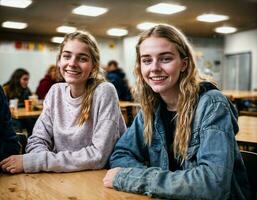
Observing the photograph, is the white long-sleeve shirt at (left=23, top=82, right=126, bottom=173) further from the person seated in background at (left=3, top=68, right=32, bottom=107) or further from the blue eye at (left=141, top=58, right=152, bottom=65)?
the person seated in background at (left=3, top=68, right=32, bottom=107)

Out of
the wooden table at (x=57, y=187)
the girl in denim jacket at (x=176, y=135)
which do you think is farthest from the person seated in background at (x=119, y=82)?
the wooden table at (x=57, y=187)

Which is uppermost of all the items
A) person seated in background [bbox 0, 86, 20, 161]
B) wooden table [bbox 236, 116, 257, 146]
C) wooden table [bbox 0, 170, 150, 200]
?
Result: person seated in background [bbox 0, 86, 20, 161]

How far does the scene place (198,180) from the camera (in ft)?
3.42

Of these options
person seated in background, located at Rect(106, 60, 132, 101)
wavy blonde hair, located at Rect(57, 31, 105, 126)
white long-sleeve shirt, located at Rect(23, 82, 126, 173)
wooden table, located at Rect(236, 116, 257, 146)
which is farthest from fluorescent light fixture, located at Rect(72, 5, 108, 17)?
white long-sleeve shirt, located at Rect(23, 82, 126, 173)

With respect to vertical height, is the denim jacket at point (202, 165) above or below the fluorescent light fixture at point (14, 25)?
below

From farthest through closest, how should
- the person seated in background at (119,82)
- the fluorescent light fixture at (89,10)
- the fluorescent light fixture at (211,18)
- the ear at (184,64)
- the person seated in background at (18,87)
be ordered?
the fluorescent light fixture at (211,18) < the fluorescent light fixture at (89,10) < the person seated in background at (119,82) < the person seated in background at (18,87) < the ear at (184,64)

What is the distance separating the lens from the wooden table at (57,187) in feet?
3.42

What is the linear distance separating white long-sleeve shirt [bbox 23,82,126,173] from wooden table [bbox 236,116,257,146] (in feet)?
2.95

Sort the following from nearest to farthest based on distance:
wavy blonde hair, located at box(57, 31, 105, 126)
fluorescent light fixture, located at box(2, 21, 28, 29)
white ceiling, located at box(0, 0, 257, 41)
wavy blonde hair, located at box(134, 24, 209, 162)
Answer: wavy blonde hair, located at box(134, 24, 209, 162) < wavy blonde hair, located at box(57, 31, 105, 126) < white ceiling, located at box(0, 0, 257, 41) < fluorescent light fixture, located at box(2, 21, 28, 29)

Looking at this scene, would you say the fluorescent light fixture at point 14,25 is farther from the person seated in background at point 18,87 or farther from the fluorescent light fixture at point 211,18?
the fluorescent light fixture at point 211,18

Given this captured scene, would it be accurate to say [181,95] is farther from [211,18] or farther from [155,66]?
[211,18]

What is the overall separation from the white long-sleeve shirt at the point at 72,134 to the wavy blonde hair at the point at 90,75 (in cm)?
3

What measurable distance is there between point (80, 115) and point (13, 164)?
43 cm

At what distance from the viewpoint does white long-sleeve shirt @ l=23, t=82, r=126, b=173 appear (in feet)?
4.41
